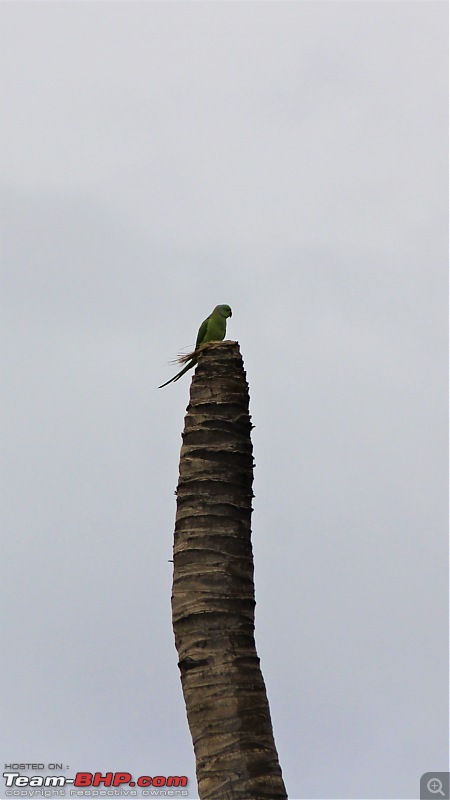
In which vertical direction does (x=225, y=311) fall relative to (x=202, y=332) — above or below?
above

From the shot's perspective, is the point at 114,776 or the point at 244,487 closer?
the point at 244,487

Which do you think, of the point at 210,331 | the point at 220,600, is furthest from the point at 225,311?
the point at 220,600

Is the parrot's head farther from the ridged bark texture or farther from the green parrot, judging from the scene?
the ridged bark texture

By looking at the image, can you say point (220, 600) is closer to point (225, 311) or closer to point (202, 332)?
point (202, 332)

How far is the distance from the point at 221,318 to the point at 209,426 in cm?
177

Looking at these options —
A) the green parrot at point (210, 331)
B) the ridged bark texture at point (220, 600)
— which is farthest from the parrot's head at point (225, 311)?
the ridged bark texture at point (220, 600)

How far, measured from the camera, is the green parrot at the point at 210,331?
→ 40.4 ft

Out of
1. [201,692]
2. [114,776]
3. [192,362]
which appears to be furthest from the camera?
[114,776]

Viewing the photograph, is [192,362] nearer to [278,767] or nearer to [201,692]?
[201,692]

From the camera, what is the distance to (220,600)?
10.8m

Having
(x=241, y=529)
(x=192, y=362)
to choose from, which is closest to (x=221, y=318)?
(x=192, y=362)

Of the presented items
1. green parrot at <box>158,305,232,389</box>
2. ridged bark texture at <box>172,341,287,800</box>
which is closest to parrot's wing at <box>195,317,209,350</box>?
green parrot at <box>158,305,232,389</box>

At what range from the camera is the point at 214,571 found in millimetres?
10914

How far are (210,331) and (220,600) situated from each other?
318 cm
